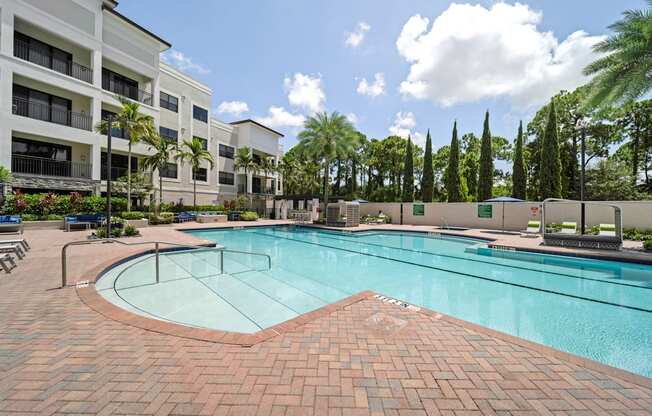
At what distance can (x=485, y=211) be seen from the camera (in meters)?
19.2

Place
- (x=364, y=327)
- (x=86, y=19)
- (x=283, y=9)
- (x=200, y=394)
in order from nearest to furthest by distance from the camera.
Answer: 1. (x=200, y=394)
2. (x=364, y=327)
3. (x=283, y=9)
4. (x=86, y=19)

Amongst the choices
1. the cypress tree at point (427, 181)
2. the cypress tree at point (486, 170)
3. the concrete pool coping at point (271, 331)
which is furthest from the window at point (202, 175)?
the cypress tree at point (486, 170)

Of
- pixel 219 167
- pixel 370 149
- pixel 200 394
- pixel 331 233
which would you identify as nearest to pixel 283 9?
pixel 331 233

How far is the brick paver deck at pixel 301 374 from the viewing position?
209cm

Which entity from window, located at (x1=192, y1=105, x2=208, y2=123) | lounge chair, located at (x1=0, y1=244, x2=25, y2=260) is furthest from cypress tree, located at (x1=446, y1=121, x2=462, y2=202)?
lounge chair, located at (x1=0, y1=244, x2=25, y2=260)

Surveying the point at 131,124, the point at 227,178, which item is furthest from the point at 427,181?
the point at 131,124

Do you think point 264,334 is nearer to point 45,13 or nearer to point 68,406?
point 68,406

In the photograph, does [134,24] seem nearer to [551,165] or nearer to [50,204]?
[50,204]

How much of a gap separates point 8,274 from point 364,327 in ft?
24.4

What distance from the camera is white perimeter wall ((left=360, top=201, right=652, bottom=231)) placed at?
13799mm

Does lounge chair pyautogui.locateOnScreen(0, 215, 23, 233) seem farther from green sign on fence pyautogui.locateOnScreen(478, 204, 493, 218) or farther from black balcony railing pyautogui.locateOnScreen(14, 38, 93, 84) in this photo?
green sign on fence pyautogui.locateOnScreen(478, 204, 493, 218)

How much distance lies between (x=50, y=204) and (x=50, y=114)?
6.38 metres

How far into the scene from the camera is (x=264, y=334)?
323 centimetres

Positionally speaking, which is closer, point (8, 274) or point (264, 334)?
point (264, 334)
